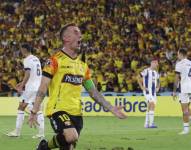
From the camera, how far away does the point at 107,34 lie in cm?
3669

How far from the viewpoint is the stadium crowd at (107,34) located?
107 feet

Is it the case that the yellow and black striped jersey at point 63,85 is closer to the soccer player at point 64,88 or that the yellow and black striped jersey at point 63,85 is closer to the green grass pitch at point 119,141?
the soccer player at point 64,88

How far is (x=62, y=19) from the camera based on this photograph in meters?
38.8

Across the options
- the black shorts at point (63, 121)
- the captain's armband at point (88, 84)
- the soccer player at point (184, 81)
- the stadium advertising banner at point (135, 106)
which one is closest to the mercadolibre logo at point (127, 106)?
the stadium advertising banner at point (135, 106)

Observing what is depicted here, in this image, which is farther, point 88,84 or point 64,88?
point 88,84

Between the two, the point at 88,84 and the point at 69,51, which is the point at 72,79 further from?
the point at 88,84

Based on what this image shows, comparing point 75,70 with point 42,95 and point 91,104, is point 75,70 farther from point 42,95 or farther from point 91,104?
point 91,104

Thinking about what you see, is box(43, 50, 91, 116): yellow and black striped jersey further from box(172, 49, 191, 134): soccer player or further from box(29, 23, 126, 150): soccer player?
box(172, 49, 191, 134): soccer player


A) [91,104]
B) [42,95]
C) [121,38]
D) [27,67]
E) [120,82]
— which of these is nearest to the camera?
[42,95]

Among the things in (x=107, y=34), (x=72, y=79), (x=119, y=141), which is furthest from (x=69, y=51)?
(x=107, y=34)

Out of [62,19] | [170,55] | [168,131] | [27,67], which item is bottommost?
[168,131]

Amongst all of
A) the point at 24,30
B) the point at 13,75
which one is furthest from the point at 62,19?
the point at 13,75

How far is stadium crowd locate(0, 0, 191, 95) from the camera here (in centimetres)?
3246

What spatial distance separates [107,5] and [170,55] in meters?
7.57
